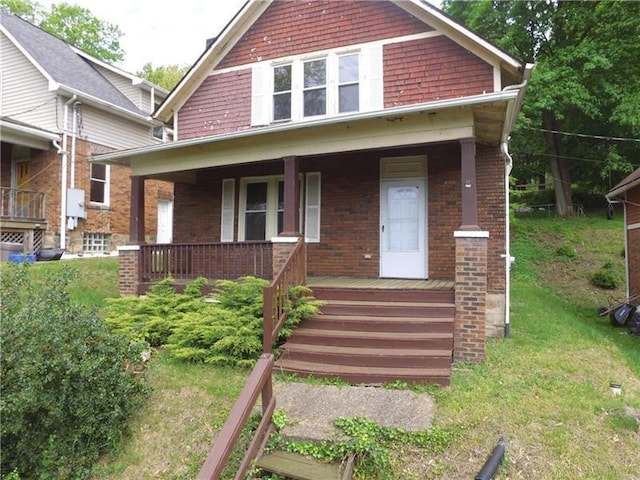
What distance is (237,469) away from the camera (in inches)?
141

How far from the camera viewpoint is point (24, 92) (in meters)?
14.2

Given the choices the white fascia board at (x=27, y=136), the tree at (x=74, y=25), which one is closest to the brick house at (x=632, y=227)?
the white fascia board at (x=27, y=136)

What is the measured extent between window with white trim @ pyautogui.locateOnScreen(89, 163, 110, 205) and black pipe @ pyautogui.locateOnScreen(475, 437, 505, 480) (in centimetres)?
1460

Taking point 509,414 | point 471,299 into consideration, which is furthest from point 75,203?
point 509,414

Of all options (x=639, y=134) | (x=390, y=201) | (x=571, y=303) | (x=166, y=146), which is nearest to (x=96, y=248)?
(x=166, y=146)

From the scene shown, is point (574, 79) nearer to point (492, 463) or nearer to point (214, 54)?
point (214, 54)

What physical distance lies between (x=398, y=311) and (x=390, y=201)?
10.2 ft

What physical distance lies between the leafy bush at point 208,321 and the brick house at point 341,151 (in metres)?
0.92

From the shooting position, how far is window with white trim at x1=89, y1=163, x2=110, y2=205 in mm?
14625

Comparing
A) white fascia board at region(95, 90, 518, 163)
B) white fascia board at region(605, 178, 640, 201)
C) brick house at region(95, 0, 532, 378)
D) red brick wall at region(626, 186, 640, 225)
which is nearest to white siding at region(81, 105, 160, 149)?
brick house at region(95, 0, 532, 378)

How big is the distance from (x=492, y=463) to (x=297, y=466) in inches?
60.7

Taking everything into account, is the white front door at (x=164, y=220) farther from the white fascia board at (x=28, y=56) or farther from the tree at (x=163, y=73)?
the tree at (x=163, y=73)

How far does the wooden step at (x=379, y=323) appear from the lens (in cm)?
559

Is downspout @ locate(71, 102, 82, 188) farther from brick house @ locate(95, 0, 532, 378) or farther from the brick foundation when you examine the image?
the brick foundation
